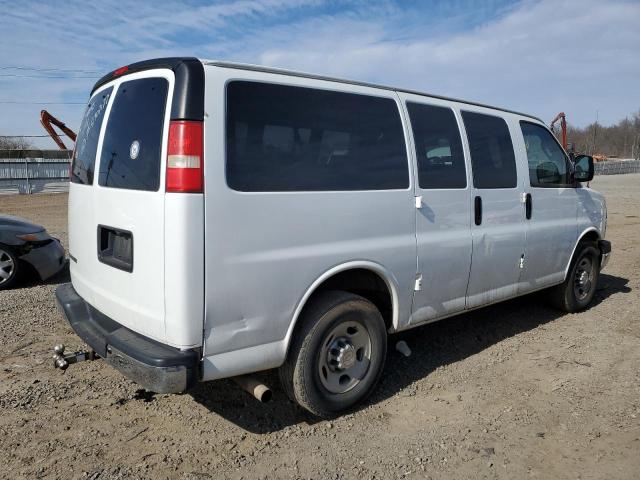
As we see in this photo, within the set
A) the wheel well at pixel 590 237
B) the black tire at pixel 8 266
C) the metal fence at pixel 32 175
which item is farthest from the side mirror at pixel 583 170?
the metal fence at pixel 32 175

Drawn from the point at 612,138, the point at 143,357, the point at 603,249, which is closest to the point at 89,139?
the point at 143,357

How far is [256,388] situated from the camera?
3033mm

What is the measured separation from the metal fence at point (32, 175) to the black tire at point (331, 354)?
78.2 ft

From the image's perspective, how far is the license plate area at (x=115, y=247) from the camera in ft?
9.61

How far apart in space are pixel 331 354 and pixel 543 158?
10.2 ft

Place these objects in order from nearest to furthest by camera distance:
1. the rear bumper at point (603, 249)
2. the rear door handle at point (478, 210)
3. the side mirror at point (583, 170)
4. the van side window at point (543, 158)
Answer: the rear door handle at point (478, 210) → the van side window at point (543, 158) → the side mirror at point (583, 170) → the rear bumper at point (603, 249)

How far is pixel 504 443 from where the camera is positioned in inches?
128

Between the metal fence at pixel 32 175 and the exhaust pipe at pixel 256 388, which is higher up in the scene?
the metal fence at pixel 32 175

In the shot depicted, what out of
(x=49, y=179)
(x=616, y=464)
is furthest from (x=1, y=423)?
(x=49, y=179)

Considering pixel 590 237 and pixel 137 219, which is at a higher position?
pixel 137 219

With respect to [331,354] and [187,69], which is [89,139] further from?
[331,354]

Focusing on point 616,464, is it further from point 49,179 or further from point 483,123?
point 49,179

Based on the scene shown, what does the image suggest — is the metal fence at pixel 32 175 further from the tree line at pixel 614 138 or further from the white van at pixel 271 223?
the tree line at pixel 614 138

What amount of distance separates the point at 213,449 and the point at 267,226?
139 cm
